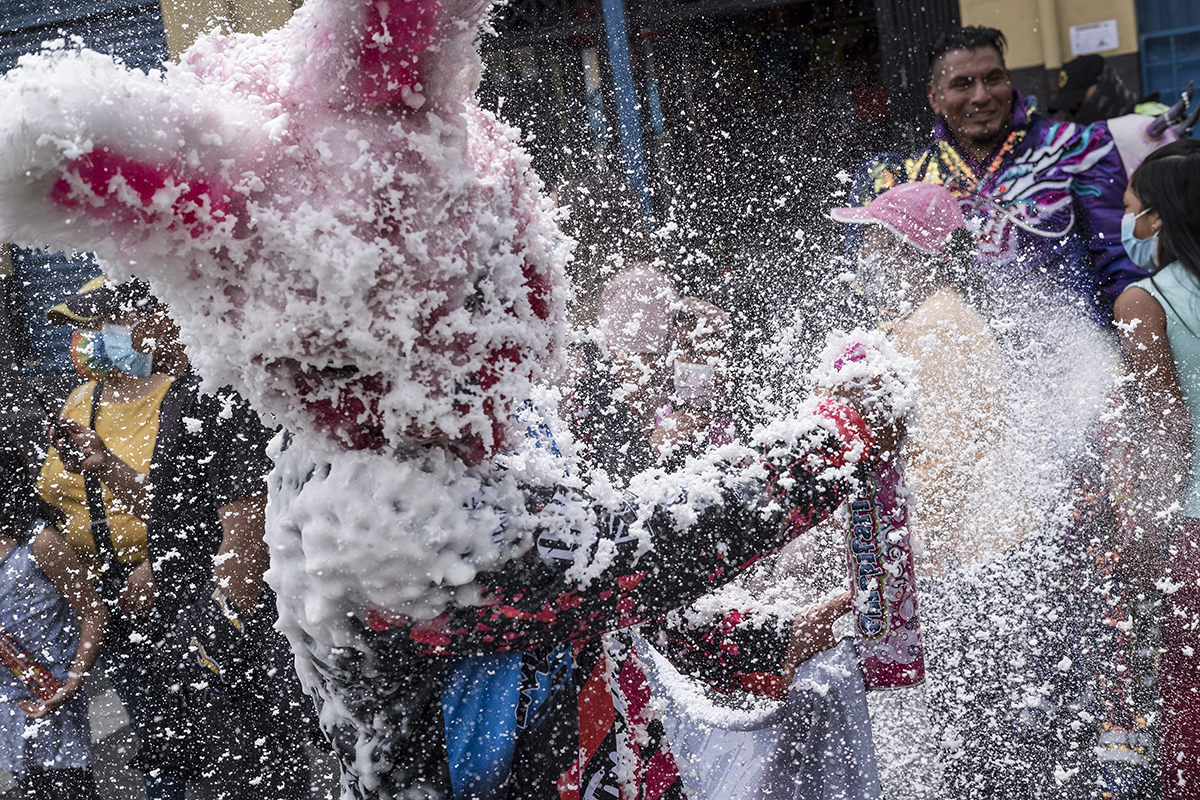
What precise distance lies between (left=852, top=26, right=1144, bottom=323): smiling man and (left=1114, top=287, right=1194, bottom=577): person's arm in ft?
1.20

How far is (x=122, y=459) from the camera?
344 centimetres

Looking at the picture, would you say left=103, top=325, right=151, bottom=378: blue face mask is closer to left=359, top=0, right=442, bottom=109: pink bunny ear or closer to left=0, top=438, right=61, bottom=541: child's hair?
left=0, top=438, right=61, bottom=541: child's hair

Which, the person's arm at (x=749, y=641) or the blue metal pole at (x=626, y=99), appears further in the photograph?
the blue metal pole at (x=626, y=99)

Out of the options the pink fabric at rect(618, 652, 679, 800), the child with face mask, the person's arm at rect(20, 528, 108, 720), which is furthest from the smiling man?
the person's arm at rect(20, 528, 108, 720)

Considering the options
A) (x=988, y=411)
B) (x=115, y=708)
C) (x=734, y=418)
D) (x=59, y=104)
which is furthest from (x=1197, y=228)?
(x=115, y=708)

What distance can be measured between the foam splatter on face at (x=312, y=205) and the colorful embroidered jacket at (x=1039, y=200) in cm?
232

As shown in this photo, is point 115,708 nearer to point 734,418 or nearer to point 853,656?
point 734,418

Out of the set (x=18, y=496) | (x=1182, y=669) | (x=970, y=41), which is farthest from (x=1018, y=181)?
(x=18, y=496)

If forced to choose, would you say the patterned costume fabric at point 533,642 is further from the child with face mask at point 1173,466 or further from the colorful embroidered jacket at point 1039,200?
the colorful embroidered jacket at point 1039,200

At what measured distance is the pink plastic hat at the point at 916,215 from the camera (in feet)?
9.67

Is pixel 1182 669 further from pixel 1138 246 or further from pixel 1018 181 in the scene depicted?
pixel 1018 181

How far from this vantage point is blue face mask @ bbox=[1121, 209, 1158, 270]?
3082 mm

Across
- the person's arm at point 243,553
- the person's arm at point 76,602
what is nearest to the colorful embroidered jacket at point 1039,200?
the person's arm at point 243,553

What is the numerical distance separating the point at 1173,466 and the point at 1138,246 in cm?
70
